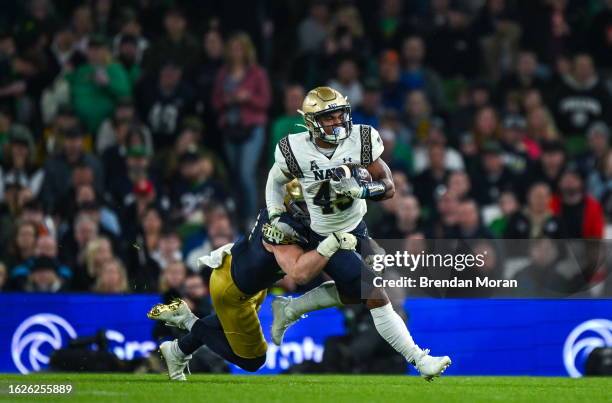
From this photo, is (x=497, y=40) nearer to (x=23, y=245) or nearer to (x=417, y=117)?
(x=417, y=117)

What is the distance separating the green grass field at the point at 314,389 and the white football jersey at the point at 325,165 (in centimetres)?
133

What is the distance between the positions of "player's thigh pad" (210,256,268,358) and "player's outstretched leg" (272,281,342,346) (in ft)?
0.51

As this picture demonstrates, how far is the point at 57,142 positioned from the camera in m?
18.7

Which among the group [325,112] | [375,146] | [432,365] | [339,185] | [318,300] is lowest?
[432,365]

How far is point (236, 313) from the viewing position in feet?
41.0

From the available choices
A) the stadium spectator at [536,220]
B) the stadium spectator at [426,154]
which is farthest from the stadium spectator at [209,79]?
the stadium spectator at [536,220]

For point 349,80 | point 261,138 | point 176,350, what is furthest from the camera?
point 349,80

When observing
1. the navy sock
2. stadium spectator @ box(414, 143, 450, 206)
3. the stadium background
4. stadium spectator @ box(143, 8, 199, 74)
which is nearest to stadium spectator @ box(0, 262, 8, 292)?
the stadium background

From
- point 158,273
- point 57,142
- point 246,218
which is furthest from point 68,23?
point 158,273

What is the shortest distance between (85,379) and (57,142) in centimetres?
629

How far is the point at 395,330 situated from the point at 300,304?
3.41 feet

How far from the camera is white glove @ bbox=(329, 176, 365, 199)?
11562 mm

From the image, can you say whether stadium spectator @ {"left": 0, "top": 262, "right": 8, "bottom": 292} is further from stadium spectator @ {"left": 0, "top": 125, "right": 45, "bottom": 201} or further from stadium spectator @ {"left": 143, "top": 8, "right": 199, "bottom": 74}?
stadium spectator @ {"left": 143, "top": 8, "right": 199, "bottom": 74}

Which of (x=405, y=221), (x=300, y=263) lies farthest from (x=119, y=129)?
(x=300, y=263)
